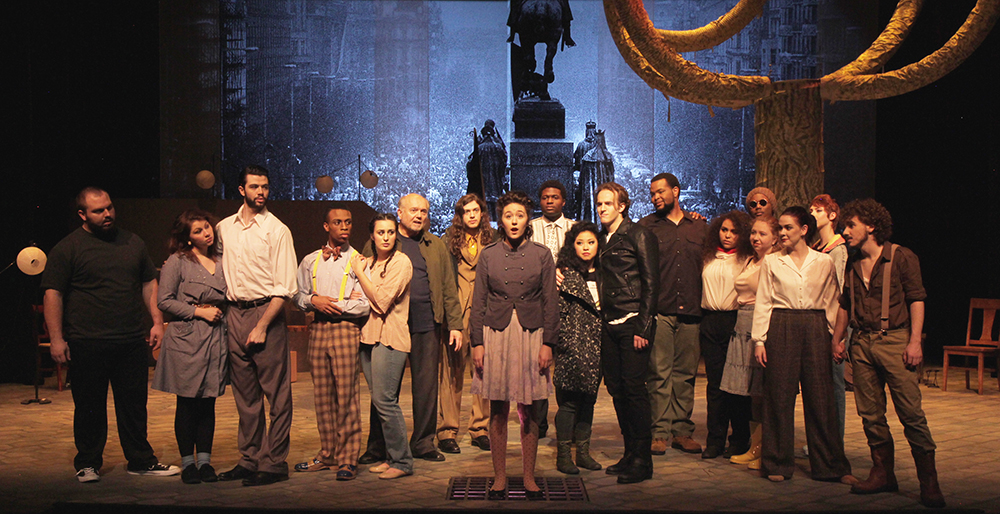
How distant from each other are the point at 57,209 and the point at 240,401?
5466mm

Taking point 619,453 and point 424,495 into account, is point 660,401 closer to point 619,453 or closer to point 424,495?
point 619,453

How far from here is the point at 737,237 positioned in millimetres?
4703

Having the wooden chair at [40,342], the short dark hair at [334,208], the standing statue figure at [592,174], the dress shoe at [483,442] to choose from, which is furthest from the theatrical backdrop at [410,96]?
the dress shoe at [483,442]

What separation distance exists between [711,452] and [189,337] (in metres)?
2.89

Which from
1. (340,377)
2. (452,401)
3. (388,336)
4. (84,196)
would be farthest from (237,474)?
(84,196)

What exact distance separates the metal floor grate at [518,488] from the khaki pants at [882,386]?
1397mm

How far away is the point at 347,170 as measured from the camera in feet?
44.5

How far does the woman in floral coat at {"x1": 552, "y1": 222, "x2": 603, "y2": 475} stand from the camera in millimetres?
4207

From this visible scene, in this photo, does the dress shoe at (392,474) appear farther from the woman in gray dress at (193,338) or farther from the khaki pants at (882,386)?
the khaki pants at (882,386)

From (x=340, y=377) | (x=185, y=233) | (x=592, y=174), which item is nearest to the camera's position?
(x=185, y=233)

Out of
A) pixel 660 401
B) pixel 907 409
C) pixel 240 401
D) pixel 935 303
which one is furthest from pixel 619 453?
pixel 935 303

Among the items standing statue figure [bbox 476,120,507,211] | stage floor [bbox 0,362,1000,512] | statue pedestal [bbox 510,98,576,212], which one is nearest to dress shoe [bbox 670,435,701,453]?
stage floor [bbox 0,362,1000,512]

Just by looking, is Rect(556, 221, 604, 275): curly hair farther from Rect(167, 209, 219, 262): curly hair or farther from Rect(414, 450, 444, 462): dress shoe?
Rect(167, 209, 219, 262): curly hair

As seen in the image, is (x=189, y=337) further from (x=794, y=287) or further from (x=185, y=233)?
(x=794, y=287)
